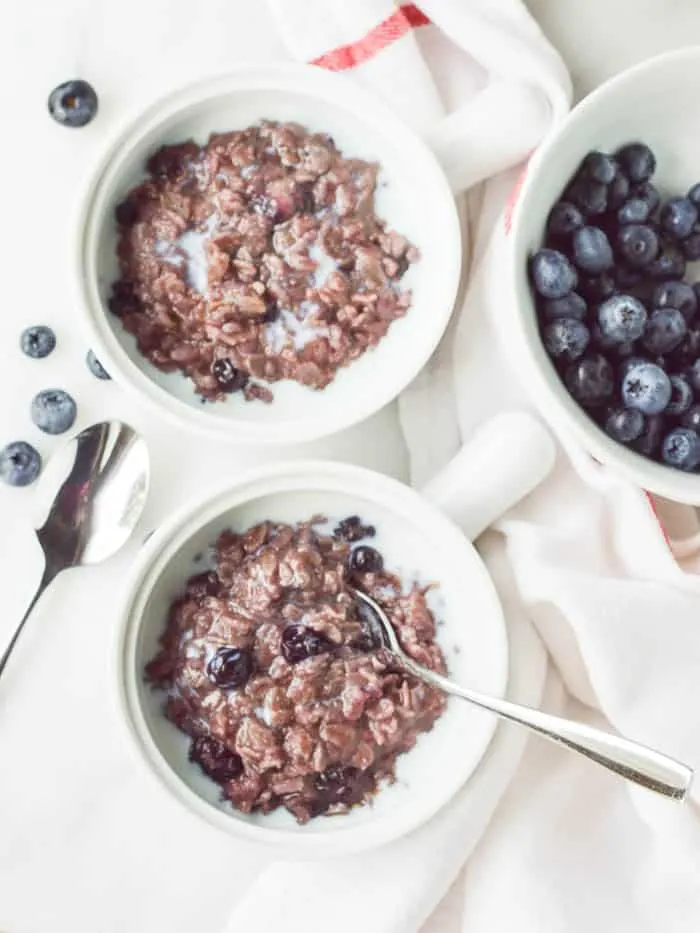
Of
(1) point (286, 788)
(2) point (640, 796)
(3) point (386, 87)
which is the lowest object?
(2) point (640, 796)

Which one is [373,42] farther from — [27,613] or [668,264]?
[27,613]

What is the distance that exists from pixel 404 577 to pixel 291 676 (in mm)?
142

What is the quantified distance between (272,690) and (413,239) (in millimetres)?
448

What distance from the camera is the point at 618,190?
1016 mm

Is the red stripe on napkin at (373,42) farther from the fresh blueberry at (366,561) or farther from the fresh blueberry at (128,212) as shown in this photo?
the fresh blueberry at (366,561)

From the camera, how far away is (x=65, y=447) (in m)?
1.08

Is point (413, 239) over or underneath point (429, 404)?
over

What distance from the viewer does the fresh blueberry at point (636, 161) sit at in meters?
1.02

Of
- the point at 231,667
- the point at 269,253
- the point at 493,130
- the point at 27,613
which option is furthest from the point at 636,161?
the point at 27,613

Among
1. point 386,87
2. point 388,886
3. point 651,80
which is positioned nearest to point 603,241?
point 651,80

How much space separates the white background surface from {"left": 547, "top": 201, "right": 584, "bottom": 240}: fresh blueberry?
16cm

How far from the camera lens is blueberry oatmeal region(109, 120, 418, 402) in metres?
1.05

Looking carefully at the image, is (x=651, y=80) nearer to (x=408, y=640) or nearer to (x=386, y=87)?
(x=386, y=87)

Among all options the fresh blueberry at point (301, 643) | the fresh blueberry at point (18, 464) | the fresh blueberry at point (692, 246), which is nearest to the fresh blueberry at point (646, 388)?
the fresh blueberry at point (692, 246)
